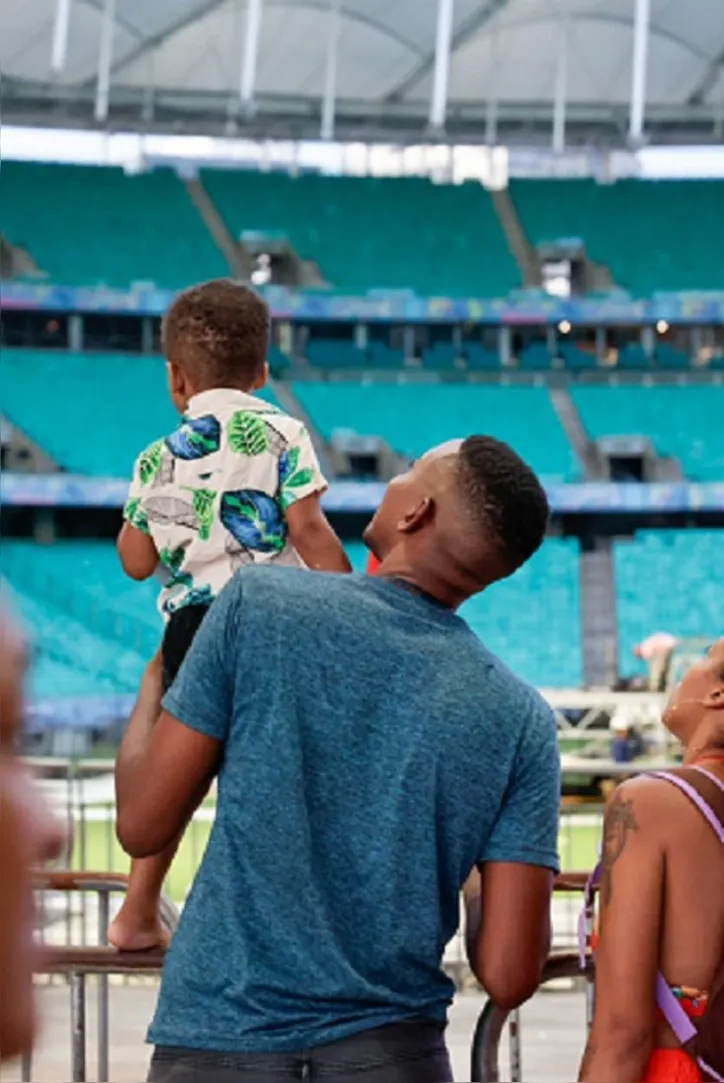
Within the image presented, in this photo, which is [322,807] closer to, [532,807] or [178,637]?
[532,807]

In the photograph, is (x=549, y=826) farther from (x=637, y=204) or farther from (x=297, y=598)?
(x=637, y=204)

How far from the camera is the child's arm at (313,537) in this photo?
98.2 inches

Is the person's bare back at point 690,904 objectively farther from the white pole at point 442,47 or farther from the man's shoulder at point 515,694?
the white pole at point 442,47

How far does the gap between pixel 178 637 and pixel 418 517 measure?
0.63m

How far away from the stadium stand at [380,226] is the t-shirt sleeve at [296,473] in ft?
92.7


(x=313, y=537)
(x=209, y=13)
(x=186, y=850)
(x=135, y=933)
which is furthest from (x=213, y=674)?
(x=209, y=13)

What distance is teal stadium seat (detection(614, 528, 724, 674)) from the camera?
25.5 meters

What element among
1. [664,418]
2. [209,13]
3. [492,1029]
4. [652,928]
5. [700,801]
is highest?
[209,13]

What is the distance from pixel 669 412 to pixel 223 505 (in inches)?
1077

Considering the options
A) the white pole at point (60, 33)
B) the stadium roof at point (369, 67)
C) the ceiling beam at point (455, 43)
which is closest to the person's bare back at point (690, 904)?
the white pole at point (60, 33)

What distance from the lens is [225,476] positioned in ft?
8.29

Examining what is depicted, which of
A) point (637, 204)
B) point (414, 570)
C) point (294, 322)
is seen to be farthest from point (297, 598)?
point (637, 204)

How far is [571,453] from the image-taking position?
93.7ft

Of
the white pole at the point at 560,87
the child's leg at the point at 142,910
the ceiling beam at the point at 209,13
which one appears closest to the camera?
the child's leg at the point at 142,910
